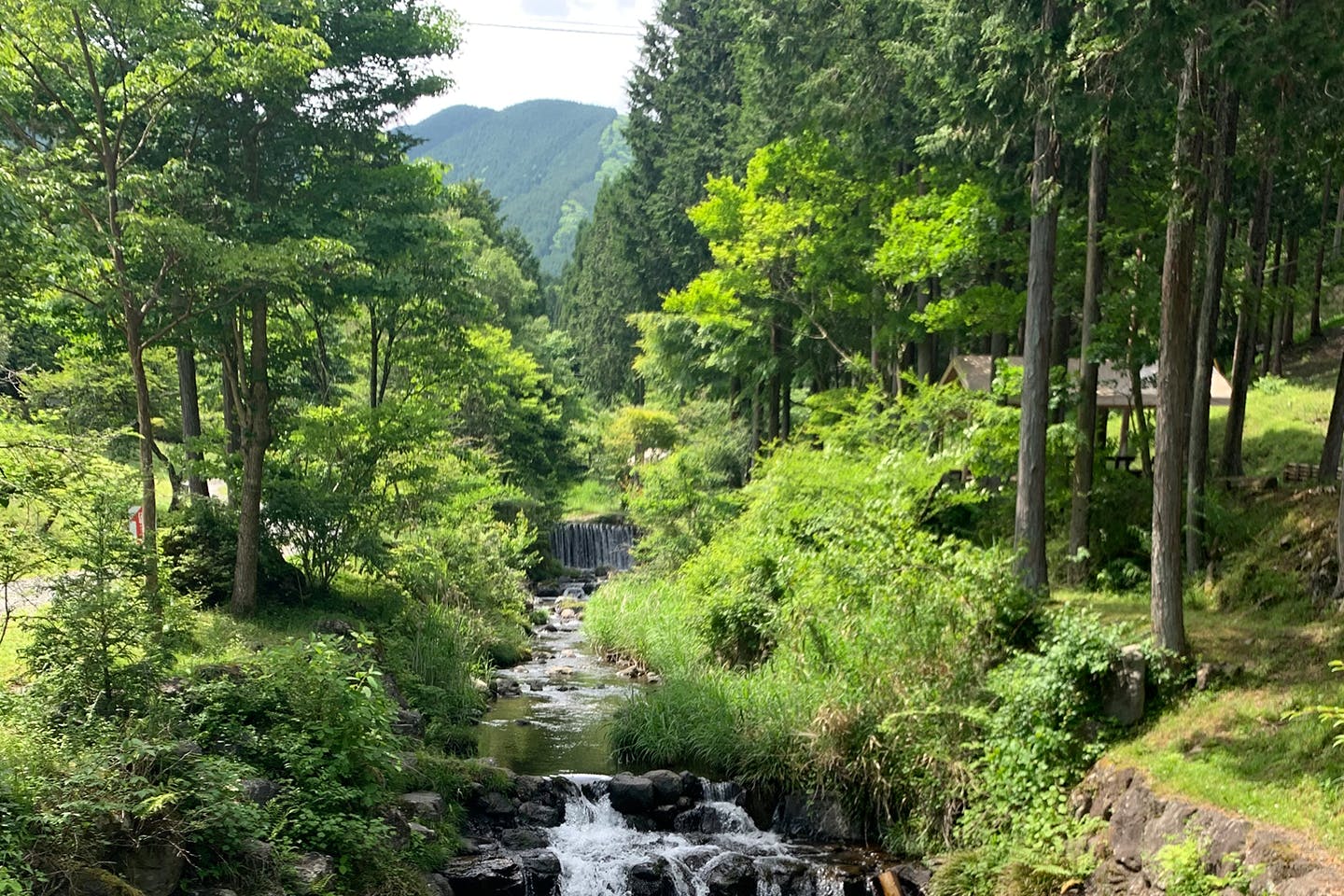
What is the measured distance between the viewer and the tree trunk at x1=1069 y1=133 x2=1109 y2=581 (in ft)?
41.9

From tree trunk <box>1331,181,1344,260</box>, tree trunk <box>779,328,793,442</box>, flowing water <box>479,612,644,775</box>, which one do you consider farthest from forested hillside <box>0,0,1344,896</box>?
tree trunk <box>779,328,793,442</box>

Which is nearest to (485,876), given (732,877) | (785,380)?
(732,877)

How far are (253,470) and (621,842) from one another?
8.58 m

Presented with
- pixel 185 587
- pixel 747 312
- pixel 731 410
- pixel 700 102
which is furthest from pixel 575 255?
pixel 185 587

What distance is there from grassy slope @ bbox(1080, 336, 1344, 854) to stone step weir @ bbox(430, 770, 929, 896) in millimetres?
2891

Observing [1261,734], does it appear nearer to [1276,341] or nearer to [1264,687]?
[1264,687]

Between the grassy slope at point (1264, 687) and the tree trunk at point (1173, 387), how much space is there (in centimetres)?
73

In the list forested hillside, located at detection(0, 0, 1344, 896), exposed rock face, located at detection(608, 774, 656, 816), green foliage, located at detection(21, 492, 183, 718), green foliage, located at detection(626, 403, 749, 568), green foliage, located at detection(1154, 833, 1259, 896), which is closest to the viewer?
green foliage, located at detection(1154, 833, 1259, 896)

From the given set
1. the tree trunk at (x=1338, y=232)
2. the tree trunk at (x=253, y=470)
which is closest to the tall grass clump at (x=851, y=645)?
the tree trunk at (x=253, y=470)

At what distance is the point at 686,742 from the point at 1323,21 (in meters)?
10.6

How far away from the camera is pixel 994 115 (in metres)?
13.0

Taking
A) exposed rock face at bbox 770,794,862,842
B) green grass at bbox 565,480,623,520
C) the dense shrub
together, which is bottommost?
green grass at bbox 565,480,623,520

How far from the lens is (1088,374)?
550 inches

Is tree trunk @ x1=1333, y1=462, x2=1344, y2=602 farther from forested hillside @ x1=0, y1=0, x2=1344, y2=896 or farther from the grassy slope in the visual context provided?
the grassy slope
